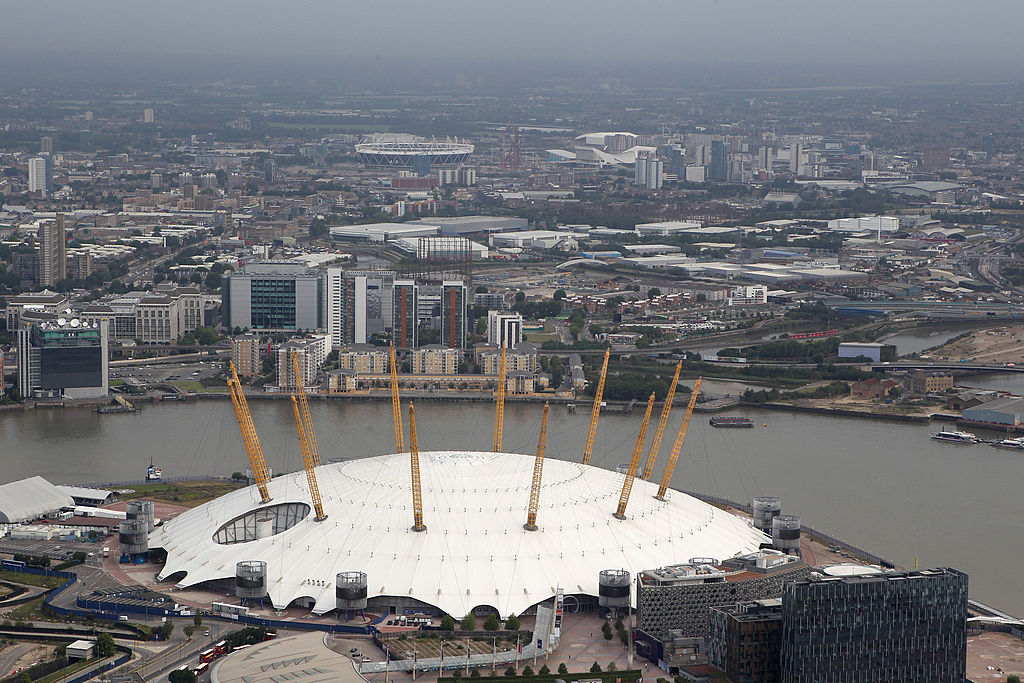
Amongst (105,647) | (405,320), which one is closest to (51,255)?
(405,320)

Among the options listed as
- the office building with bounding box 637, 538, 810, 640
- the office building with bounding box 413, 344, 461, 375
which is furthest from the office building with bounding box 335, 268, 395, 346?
the office building with bounding box 637, 538, 810, 640

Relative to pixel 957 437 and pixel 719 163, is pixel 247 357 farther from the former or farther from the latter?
pixel 719 163

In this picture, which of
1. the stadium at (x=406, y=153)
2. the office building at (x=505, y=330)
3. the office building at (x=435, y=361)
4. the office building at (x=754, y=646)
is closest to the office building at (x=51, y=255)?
the office building at (x=505, y=330)

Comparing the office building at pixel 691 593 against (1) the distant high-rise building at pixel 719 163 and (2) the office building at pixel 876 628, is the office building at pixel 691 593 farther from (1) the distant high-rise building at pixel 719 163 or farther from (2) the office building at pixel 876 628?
(1) the distant high-rise building at pixel 719 163

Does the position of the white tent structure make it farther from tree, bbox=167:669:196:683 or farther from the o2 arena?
tree, bbox=167:669:196:683

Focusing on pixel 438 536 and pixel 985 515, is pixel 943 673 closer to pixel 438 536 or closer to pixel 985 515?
pixel 438 536
